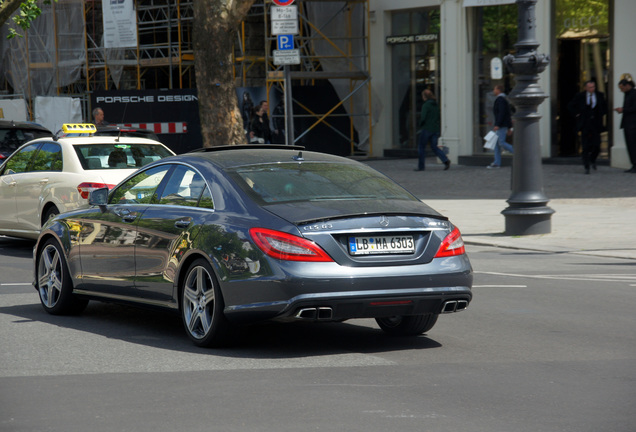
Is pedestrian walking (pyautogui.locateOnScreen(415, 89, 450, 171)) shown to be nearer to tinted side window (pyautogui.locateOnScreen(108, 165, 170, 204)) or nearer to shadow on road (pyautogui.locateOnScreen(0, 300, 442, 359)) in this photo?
shadow on road (pyautogui.locateOnScreen(0, 300, 442, 359))

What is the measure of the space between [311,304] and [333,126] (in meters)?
23.9

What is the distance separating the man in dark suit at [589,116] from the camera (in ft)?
73.2

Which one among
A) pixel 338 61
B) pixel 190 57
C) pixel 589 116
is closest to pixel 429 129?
pixel 589 116

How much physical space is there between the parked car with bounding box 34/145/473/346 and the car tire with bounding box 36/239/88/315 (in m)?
0.60

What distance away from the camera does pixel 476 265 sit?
1243cm

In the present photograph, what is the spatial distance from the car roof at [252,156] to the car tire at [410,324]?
1.25m

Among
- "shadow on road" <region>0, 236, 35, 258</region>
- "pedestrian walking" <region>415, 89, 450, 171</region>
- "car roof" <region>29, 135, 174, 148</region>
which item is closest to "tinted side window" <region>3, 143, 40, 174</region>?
"car roof" <region>29, 135, 174, 148</region>

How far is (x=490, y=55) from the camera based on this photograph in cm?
2634

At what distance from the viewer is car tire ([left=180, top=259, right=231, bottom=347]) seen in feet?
23.8

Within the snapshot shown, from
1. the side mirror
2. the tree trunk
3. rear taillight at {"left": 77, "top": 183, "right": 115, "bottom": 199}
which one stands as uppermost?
the tree trunk

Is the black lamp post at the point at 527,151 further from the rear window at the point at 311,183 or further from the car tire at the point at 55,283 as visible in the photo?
the car tire at the point at 55,283

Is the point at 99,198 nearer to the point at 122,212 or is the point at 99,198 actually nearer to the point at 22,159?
the point at 122,212

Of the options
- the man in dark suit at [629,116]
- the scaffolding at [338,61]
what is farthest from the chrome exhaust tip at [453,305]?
the scaffolding at [338,61]

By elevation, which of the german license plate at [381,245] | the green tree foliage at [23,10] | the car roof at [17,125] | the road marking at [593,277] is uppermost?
the green tree foliage at [23,10]
